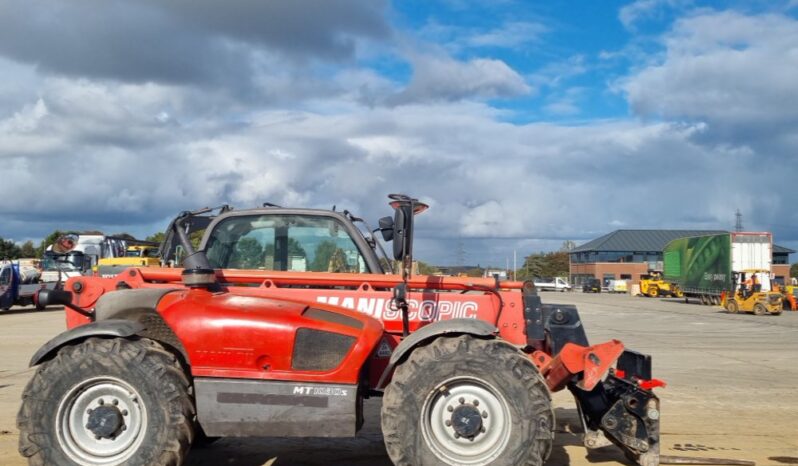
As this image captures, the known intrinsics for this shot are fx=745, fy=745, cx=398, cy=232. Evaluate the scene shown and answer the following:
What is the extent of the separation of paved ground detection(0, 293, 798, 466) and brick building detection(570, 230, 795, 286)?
3512 inches

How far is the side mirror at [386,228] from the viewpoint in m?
5.97

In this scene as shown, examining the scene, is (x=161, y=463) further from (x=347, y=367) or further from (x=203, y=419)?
(x=347, y=367)

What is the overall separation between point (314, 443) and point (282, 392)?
84.8 inches

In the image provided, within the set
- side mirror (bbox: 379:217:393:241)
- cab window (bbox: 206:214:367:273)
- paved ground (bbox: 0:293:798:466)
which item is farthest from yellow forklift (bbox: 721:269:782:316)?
side mirror (bbox: 379:217:393:241)

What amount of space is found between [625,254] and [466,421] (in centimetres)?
11091

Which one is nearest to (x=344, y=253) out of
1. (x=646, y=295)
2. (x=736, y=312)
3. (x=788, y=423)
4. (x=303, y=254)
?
(x=303, y=254)

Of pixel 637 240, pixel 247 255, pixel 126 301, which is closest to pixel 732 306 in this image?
pixel 247 255

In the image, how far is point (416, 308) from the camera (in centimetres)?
601

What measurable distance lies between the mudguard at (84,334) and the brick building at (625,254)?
103 meters

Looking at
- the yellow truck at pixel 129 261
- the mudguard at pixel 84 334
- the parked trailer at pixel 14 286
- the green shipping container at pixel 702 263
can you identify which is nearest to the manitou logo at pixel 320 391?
the mudguard at pixel 84 334

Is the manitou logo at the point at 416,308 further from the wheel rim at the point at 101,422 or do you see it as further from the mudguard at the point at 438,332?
the wheel rim at the point at 101,422

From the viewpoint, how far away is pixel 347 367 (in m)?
5.27

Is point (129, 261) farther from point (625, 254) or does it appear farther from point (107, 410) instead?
point (625, 254)

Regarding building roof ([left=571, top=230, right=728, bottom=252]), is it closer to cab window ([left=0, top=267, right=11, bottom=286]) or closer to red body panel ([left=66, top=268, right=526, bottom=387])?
cab window ([left=0, top=267, right=11, bottom=286])
